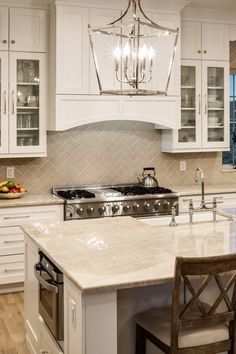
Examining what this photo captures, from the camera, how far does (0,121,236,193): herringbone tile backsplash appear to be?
5.77 metres

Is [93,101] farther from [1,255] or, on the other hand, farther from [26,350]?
[26,350]

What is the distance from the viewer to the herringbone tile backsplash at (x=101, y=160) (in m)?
5.77

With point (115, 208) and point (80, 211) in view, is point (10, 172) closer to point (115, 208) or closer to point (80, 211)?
point (80, 211)

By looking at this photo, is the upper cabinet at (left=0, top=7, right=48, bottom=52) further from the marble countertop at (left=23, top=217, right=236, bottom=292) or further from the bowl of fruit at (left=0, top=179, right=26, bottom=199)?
the marble countertop at (left=23, top=217, right=236, bottom=292)

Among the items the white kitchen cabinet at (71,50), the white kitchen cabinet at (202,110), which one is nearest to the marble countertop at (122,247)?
the white kitchen cabinet at (71,50)

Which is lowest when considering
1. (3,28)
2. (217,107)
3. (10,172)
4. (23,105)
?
(10,172)

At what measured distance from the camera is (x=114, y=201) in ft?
17.7

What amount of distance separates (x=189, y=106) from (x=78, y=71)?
1.45 m

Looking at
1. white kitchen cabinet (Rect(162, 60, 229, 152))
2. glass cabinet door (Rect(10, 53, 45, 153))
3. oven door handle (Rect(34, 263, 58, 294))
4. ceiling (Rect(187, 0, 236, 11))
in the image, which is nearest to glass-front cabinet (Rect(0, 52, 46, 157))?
glass cabinet door (Rect(10, 53, 45, 153))

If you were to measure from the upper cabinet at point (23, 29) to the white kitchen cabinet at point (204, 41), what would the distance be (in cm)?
161

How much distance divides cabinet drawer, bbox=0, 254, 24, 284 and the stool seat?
2.59 meters

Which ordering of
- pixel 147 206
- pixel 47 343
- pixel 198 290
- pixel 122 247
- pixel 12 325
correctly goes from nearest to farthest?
pixel 198 290, pixel 122 247, pixel 47 343, pixel 12 325, pixel 147 206

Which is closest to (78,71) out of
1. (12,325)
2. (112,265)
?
(12,325)

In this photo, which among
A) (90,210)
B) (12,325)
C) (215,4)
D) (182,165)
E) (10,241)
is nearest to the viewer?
(12,325)
